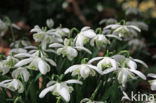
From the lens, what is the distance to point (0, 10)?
15.6ft

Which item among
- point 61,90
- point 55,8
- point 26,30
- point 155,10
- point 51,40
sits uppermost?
point 155,10

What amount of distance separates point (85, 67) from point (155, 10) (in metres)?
4.90

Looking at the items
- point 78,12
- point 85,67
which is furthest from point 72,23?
point 85,67

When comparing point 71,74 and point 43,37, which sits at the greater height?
point 43,37

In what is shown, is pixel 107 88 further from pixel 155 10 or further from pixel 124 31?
pixel 155 10

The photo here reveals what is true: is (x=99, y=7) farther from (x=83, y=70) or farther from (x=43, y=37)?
(x=83, y=70)

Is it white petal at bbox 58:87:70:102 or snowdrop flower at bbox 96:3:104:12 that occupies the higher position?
snowdrop flower at bbox 96:3:104:12

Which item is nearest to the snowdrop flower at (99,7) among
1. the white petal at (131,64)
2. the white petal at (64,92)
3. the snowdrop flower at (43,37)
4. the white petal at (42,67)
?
the snowdrop flower at (43,37)

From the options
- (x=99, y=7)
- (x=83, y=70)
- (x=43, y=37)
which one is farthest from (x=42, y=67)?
(x=99, y=7)

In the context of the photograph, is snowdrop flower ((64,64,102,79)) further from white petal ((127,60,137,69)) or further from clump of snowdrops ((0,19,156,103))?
white petal ((127,60,137,69))

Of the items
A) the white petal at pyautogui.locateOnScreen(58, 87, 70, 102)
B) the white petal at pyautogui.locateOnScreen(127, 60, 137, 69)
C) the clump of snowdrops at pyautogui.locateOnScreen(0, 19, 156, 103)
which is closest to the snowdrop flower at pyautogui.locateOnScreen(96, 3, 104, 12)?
the clump of snowdrops at pyautogui.locateOnScreen(0, 19, 156, 103)

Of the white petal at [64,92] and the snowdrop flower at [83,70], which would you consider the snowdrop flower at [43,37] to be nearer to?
the snowdrop flower at [83,70]

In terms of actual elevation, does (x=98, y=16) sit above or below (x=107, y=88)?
above

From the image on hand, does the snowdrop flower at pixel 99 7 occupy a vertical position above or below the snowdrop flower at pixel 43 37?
above
